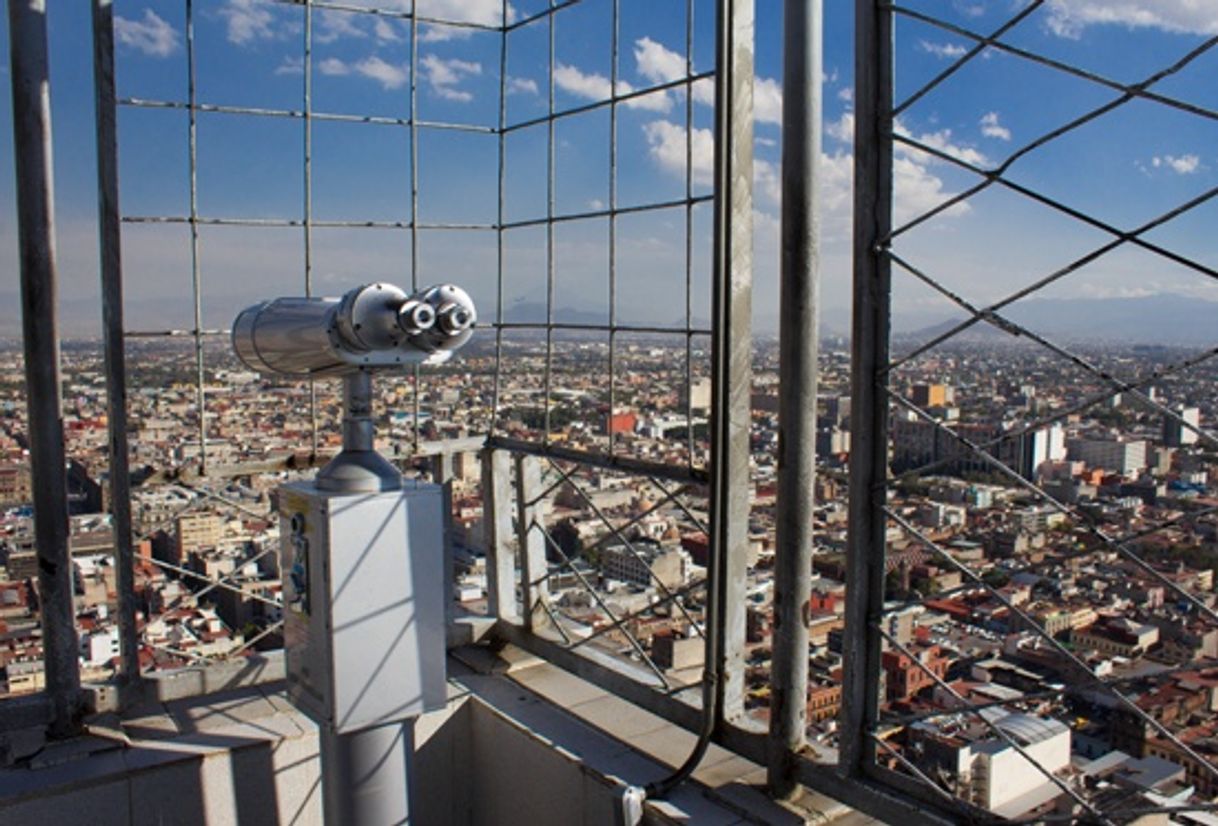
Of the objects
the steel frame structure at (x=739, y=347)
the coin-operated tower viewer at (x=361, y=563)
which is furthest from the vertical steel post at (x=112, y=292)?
the coin-operated tower viewer at (x=361, y=563)

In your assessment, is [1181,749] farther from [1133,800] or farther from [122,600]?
[122,600]

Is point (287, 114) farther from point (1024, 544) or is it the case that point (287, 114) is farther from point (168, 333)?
point (1024, 544)

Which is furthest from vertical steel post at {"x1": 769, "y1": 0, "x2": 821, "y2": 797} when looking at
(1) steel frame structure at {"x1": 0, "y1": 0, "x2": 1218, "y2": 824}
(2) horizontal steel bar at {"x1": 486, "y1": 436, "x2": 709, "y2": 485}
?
(2) horizontal steel bar at {"x1": 486, "y1": 436, "x2": 709, "y2": 485}

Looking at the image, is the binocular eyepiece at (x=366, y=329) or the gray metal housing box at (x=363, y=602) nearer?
the binocular eyepiece at (x=366, y=329)

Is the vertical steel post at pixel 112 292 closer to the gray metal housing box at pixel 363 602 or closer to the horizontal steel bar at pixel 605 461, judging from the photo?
the gray metal housing box at pixel 363 602

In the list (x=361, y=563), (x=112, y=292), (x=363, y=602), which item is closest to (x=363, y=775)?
(x=363, y=602)

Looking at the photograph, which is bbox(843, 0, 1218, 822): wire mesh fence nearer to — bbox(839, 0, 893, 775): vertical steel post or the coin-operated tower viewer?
bbox(839, 0, 893, 775): vertical steel post

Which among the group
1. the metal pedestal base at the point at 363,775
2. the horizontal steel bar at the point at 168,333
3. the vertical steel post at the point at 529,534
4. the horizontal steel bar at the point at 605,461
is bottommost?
the metal pedestal base at the point at 363,775

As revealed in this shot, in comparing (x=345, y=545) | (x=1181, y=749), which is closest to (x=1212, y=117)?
(x=1181, y=749)
